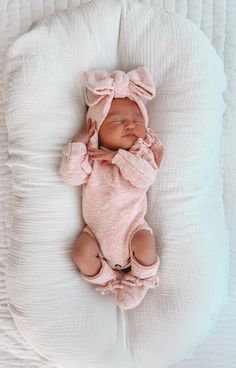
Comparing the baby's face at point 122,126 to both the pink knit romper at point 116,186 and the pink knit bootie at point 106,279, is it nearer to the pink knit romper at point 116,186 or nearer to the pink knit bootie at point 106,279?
the pink knit romper at point 116,186

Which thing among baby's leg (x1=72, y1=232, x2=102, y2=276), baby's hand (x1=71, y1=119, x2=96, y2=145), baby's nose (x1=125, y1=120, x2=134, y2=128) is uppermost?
baby's nose (x1=125, y1=120, x2=134, y2=128)

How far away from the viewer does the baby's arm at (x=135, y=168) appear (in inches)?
50.0

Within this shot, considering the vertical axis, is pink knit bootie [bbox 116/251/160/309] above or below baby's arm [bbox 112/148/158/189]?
below

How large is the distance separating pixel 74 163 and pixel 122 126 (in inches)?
5.2

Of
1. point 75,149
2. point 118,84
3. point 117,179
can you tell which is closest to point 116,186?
point 117,179

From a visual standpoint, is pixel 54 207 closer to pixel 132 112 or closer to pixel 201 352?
pixel 132 112

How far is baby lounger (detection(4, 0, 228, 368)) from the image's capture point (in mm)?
1299

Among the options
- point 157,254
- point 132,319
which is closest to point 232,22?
point 157,254

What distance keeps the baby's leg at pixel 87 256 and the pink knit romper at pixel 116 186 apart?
21 millimetres

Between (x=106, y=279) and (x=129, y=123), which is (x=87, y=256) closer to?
(x=106, y=279)

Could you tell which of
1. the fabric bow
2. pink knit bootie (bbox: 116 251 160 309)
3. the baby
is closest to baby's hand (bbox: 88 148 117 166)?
the baby

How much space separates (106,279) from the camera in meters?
1.30

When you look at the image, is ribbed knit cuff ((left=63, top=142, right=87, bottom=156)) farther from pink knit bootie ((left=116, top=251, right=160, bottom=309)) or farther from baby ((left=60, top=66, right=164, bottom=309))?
pink knit bootie ((left=116, top=251, right=160, bottom=309))

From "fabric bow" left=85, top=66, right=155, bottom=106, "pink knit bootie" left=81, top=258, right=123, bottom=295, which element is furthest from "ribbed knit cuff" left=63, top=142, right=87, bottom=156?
"pink knit bootie" left=81, top=258, right=123, bottom=295
